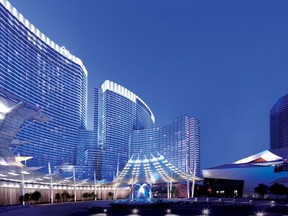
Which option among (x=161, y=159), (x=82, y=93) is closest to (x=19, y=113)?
(x=161, y=159)

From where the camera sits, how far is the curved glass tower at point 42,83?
350ft

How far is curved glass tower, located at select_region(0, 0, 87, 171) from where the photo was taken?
10681 centimetres

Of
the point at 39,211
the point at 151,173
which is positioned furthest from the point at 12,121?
the point at 151,173

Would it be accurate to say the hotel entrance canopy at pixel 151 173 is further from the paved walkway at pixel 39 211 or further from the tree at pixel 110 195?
the paved walkway at pixel 39 211

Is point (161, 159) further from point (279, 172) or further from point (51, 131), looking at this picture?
point (51, 131)

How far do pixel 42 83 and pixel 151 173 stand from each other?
229 ft

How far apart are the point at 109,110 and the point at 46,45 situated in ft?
226

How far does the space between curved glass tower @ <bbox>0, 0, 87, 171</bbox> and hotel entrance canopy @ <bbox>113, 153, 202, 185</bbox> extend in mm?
37158

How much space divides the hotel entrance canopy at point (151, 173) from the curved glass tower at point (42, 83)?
1463 inches

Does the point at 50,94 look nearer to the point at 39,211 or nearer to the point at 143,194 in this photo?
the point at 143,194

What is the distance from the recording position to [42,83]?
136m

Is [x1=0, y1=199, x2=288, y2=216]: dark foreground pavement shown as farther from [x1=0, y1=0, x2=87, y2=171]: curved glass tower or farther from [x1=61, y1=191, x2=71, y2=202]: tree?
[x1=0, y1=0, x2=87, y2=171]: curved glass tower

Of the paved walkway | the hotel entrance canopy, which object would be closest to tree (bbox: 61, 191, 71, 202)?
the hotel entrance canopy

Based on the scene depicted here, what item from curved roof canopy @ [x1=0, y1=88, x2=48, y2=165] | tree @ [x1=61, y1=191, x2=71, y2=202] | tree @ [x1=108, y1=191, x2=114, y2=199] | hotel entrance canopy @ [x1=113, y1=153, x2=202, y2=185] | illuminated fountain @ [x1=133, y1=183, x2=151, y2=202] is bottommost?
tree @ [x1=108, y1=191, x2=114, y2=199]
